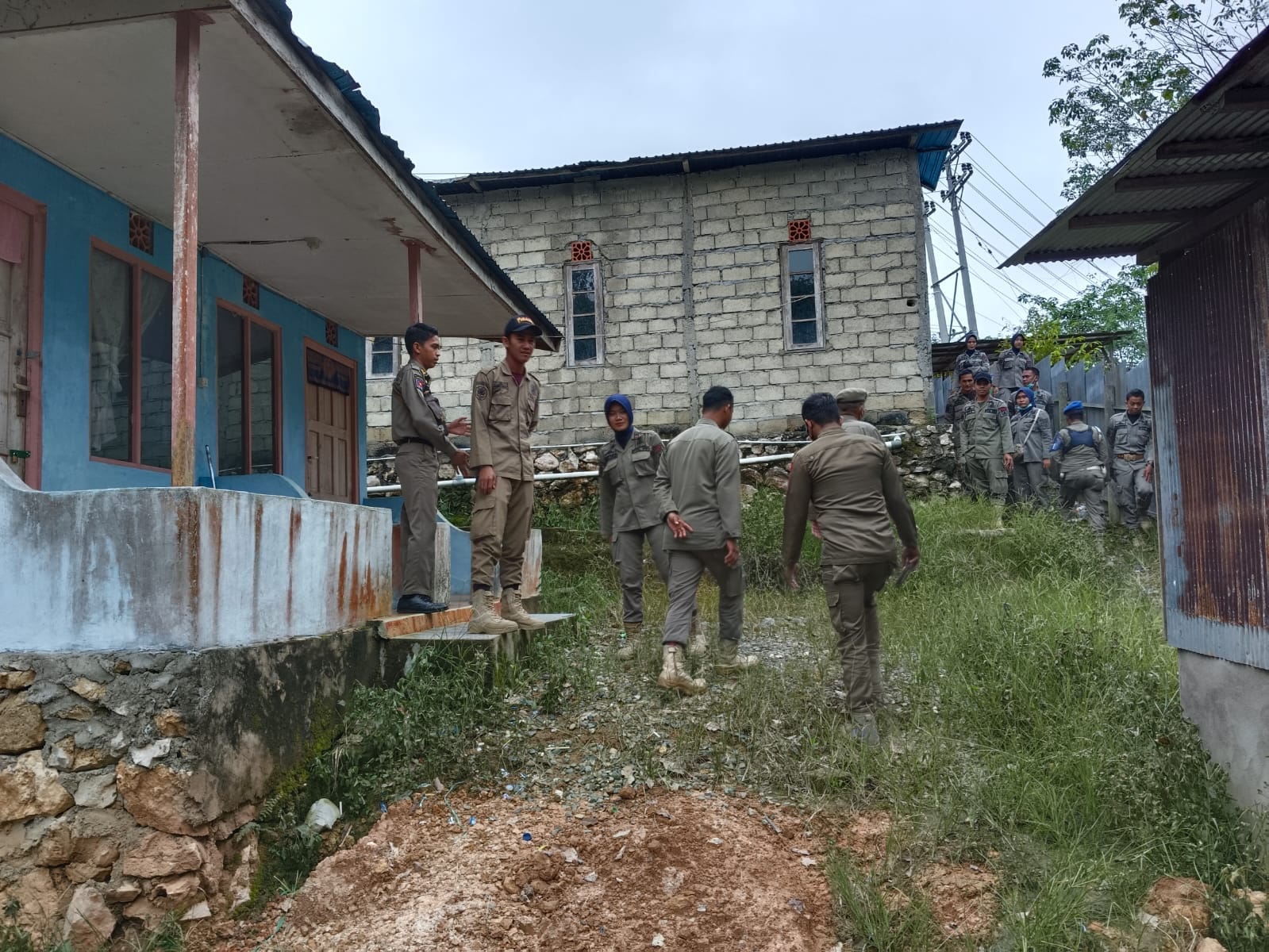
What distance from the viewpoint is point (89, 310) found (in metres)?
5.61

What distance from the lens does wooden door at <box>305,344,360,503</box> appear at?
8367mm

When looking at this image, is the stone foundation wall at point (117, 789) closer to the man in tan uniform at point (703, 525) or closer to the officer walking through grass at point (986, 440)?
the man in tan uniform at point (703, 525)

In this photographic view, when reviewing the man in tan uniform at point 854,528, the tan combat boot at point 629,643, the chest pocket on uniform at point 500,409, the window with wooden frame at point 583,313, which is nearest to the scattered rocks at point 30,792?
the chest pocket on uniform at point 500,409

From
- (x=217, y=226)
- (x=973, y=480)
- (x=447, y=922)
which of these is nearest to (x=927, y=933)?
(x=447, y=922)

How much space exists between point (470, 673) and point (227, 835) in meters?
1.51

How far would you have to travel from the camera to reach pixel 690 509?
5777 mm

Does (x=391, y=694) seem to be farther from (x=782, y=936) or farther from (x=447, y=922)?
(x=782, y=936)

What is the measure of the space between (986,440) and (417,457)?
26.1 feet

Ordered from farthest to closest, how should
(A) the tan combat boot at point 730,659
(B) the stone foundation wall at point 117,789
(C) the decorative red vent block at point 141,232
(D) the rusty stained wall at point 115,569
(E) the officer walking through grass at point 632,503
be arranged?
(E) the officer walking through grass at point 632,503, (C) the decorative red vent block at point 141,232, (A) the tan combat boot at point 730,659, (D) the rusty stained wall at point 115,569, (B) the stone foundation wall at point 117,789

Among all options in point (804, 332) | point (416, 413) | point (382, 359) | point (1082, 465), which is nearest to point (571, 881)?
point (416, 413)

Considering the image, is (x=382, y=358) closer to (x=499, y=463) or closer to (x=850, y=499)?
(x=499, y=463)

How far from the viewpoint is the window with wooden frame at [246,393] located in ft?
23.2

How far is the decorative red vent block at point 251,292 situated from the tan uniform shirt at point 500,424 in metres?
2.80

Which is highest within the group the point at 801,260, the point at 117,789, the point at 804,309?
the point at 801,260
